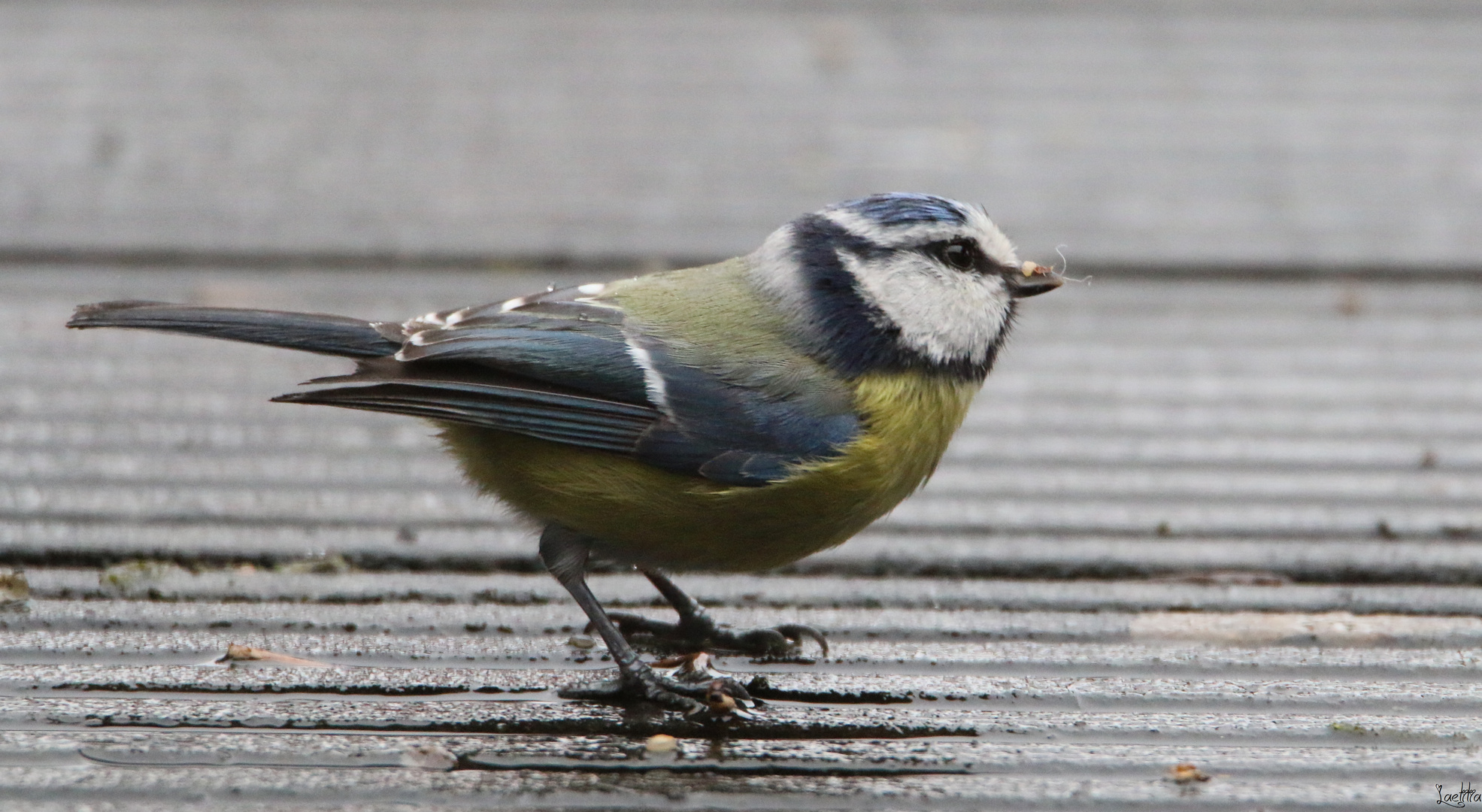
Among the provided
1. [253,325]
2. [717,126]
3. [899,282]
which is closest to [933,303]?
[899,282]

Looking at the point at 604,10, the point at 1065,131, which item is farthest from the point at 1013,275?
the point at 604,10

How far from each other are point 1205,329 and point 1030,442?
0.92m

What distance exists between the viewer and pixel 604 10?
6602mm

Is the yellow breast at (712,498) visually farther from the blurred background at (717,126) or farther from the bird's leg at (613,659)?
the blurred background at (717,126)

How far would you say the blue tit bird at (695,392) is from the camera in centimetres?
293

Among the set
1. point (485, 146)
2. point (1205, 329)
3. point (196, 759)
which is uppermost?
point (485, 146)

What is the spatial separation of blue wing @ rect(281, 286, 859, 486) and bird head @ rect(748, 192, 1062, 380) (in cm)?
22

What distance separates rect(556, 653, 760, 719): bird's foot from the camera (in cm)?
266

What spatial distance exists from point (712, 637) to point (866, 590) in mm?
→ 349

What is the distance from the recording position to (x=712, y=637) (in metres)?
3.01

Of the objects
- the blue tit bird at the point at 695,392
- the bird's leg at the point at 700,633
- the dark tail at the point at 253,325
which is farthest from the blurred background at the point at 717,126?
the bird's leg at the point at 700,633

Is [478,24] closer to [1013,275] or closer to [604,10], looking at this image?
[604,10]

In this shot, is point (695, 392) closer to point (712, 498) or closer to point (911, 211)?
point (712, 498)

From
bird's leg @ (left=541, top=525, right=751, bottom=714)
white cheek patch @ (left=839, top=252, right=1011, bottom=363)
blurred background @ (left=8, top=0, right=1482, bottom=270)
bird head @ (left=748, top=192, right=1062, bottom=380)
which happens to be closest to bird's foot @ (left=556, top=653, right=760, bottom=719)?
bird's leg @ (left=541, top=525, right=751, bottom=714)
